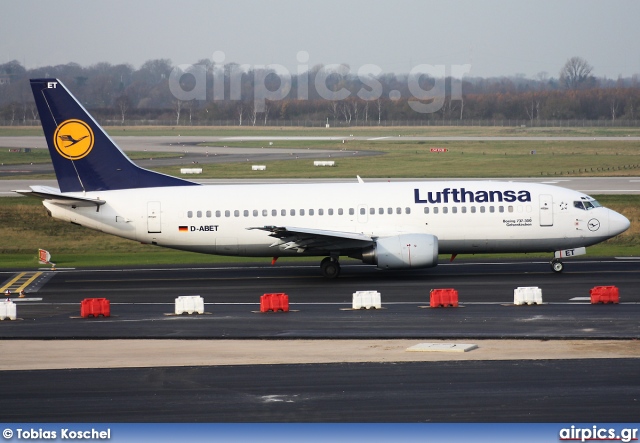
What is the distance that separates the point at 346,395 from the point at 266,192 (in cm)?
2304

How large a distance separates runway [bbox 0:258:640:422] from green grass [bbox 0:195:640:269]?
9.85 meters

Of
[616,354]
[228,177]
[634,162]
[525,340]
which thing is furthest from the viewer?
Result: [634,162]

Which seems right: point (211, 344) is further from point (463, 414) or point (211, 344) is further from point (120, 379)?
point (463, 414)

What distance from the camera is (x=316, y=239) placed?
41125 mm

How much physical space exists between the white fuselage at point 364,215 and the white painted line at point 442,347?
1497 centimetres

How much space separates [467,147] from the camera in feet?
421

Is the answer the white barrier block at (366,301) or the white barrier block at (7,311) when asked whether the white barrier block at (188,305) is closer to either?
the white barrier block at (366,301)

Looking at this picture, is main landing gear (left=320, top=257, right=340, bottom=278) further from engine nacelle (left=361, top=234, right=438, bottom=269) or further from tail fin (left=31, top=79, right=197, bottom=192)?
tail fin (left=31, top=79, right=197, bottom=192)

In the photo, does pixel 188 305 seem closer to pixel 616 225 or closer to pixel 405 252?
pixel 405 252

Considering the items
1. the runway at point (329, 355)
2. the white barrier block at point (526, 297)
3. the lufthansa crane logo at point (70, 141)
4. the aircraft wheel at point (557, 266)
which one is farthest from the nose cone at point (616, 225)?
the lufthansa crane logo at point (70, 141)

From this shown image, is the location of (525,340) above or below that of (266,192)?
below

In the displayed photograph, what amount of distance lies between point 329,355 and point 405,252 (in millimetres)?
14588

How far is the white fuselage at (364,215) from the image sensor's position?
42.1 meters

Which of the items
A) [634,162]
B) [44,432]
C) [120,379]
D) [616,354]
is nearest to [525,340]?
[616,354]
